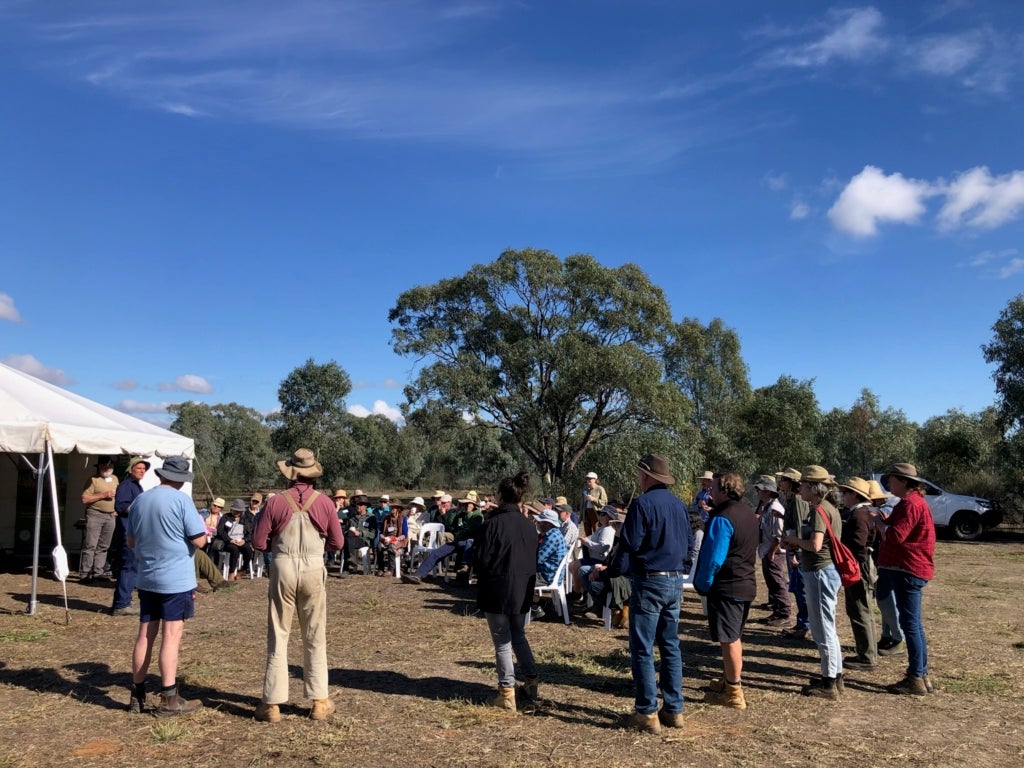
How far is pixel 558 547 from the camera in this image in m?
8.05

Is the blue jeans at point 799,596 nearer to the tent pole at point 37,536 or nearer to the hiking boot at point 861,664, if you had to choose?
the hiking boot at point 861,664

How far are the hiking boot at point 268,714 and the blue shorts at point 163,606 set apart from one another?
30.4 inches

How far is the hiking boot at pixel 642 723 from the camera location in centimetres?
455

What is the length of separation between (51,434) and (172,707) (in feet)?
16.8

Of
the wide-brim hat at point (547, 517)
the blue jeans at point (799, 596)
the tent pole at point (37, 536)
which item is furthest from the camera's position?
the wide-brim hat at point (547, 517)

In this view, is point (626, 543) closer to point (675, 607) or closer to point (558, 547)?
point (675, 607)

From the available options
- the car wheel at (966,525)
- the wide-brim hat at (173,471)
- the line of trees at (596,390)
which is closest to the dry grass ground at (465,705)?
the wide-brim hat at (173,471)

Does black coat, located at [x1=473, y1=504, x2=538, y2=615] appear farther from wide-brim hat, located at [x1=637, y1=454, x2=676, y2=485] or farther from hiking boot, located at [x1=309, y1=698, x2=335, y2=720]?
hiking boot, located at [x1=309, y1=698, x2=335, y2=720]

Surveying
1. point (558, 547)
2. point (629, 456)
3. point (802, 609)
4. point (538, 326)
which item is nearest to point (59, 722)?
point (558, 547)

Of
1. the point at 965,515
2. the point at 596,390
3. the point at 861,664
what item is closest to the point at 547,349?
the point at 596,390

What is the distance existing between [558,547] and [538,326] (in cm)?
1848

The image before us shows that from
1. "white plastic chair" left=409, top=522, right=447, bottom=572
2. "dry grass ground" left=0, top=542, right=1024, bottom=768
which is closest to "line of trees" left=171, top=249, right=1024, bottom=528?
"white plastic chair" left=409, top=522, right=447, bottom=572

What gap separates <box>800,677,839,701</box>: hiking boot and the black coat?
219cm

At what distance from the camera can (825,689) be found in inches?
210
